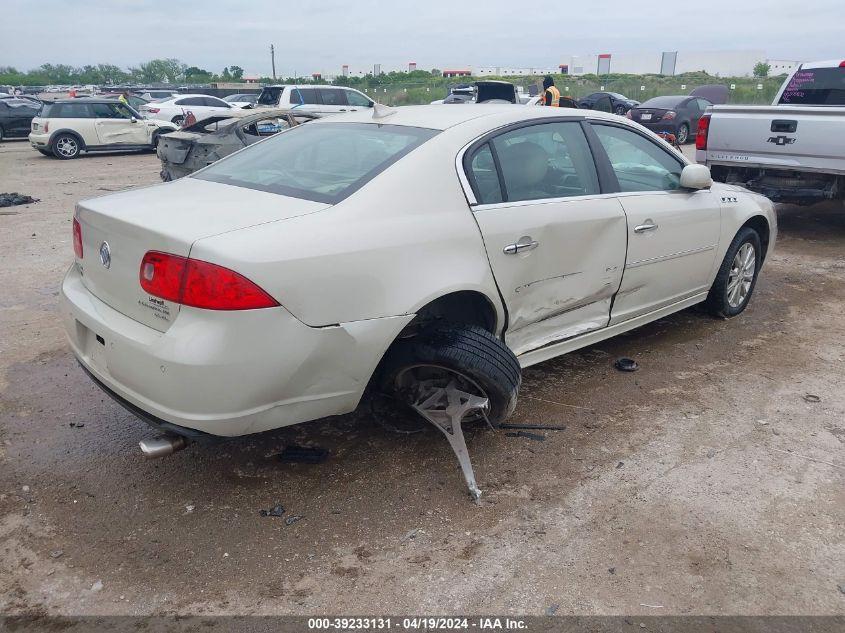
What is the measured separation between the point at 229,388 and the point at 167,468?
1.01m

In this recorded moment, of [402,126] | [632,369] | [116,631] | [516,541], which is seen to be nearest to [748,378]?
[632,369]

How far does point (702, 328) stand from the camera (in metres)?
5.13

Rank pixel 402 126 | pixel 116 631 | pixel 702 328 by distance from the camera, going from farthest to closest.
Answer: pixel 702 328 < pixel 402 126 < pixel 116 631

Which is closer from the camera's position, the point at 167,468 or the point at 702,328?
the point at 167,468

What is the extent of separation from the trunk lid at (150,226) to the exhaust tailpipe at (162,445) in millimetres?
466

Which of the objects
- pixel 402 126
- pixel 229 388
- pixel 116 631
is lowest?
pixel 116 631

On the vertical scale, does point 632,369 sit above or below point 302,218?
below

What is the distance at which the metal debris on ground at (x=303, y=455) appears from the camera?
132 inches

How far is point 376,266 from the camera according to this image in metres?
2.82

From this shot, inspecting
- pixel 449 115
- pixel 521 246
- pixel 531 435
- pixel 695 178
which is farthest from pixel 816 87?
pixel 531 435

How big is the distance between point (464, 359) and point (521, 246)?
69cm

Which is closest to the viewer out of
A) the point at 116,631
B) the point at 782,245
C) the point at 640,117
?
the point at 116,631

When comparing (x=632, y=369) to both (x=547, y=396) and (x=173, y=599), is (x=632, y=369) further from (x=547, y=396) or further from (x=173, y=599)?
(x=173, y=599)

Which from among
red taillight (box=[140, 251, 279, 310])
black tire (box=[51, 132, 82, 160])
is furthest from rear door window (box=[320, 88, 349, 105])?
red taillight (box=[140, 251, 279, 310])
